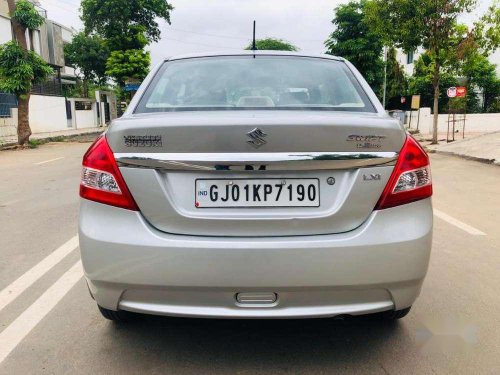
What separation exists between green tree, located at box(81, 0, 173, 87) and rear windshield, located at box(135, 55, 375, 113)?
3513cm

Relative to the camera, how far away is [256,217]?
2.18 meters

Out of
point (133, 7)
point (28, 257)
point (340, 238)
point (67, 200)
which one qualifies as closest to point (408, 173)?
point (340, 238)

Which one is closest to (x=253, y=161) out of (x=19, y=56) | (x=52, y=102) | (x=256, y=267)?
(x=256, y=267)

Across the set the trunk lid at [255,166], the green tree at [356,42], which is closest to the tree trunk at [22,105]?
the trunk lid at [255,166]

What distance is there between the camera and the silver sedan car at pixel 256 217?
2146 millimetres

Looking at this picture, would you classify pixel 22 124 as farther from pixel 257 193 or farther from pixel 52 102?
pixel 257 193

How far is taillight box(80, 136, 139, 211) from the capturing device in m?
2.23

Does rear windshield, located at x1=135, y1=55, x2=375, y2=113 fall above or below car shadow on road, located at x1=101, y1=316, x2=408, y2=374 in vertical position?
above

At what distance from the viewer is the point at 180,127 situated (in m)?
2.18

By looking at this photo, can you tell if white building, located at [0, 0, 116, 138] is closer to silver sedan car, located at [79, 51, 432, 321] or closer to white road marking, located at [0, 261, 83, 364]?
white road marking, located at [0, 261, 83, 364]

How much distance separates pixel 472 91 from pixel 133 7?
25.2 m

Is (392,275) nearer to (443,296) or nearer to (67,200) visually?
(443,296)

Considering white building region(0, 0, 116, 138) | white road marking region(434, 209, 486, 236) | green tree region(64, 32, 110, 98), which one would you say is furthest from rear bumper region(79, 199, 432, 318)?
green tree region(64, 32, 110, 98)

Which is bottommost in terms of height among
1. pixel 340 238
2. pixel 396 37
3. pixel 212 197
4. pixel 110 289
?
pixel 110 289
